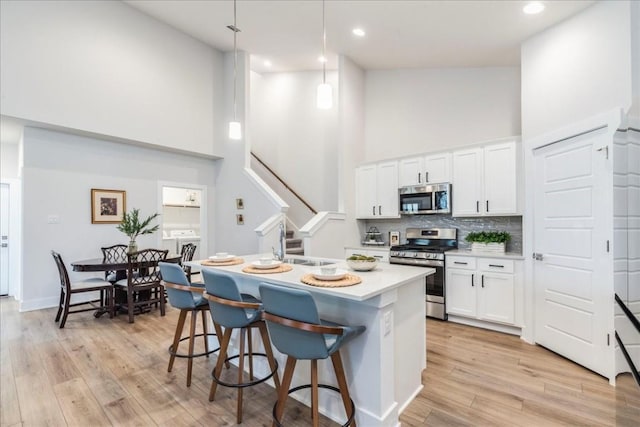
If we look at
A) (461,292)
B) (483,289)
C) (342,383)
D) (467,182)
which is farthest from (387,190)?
(342,383)

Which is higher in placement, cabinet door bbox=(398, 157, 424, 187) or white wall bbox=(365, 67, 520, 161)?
white wall bbox=(365, 67, 520, 161)

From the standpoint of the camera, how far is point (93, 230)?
5.07 metres

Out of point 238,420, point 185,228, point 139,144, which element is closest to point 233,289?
point 238,420

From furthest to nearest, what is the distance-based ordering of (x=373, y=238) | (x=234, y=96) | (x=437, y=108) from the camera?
1. (x=234, y=96)
2. (x=373, y=238)
3. (x=437, y=108)

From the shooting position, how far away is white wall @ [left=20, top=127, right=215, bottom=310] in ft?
14.8

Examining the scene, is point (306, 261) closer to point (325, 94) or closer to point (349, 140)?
point (325, 94)

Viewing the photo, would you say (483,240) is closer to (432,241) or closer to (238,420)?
(432,241)

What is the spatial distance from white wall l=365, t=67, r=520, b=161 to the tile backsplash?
1.18m

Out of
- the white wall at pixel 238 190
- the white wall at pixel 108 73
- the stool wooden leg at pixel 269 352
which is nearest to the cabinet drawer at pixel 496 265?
the stool wooden leg at pixel 269 352

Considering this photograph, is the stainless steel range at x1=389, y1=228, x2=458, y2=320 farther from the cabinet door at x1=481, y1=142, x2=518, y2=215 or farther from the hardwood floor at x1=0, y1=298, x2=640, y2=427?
the cabinet door at x1=481, y1=142, x2=518, y2=215

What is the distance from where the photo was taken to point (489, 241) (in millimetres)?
3926

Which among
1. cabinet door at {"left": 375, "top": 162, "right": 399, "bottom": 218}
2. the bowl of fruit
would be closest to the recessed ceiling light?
cabinet door at {"left": 375, "top": 162, "right": 399, "bottom": 218}

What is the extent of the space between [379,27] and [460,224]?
3.04 meters

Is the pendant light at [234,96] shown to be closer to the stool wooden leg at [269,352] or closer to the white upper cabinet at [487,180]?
the stool wooden leg at [269,352]
